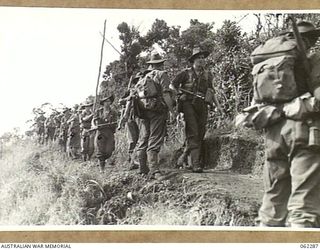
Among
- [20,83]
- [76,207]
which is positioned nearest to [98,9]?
[20,83]

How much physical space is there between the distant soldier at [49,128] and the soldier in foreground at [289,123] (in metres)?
2.34

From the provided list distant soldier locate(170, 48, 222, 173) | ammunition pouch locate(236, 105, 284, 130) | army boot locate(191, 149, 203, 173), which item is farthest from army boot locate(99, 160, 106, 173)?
ammunition pouch locate(236, 105, 284, 130)

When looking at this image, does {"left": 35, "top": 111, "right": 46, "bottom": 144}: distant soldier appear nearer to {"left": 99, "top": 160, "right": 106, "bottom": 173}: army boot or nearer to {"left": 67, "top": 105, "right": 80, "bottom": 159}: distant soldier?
{"left": 67, "top": 105, "right": 80, "bottom": 159}: distant soldier

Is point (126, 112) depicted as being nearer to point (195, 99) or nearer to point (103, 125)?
point (103, 125)

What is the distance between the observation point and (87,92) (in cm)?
908

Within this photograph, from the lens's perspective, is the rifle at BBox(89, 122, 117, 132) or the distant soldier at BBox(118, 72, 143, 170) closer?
the distant soldier at BBox(118, 72, 143, 170)

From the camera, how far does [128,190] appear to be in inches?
350

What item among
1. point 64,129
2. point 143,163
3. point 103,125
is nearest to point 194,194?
point 143,163

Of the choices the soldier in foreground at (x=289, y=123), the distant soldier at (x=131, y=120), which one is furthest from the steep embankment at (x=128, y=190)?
the soldier in foreground at (x=289, y=123)

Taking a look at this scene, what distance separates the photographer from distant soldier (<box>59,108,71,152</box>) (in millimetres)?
9141

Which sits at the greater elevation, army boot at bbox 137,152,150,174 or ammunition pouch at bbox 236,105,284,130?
ammunition pouch at bbox 236,105,284,130

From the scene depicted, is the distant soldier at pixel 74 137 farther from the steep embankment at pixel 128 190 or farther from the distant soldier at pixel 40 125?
the distant soldier at pixel 40 125

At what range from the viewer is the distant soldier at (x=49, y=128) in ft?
29.4

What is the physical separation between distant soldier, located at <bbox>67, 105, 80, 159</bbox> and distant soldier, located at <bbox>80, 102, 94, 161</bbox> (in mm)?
63
